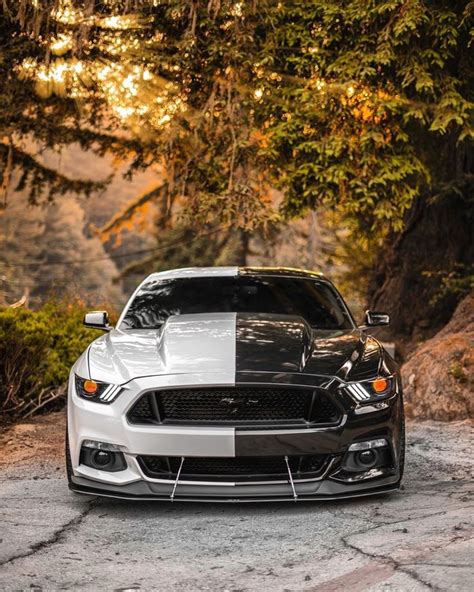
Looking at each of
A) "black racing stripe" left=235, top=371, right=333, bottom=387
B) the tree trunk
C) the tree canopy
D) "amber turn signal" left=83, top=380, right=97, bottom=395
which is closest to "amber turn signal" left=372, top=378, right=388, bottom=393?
"black racing stripe" left=235, top=371, right=333, bottom=387

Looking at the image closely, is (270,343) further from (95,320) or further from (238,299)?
(95,320)

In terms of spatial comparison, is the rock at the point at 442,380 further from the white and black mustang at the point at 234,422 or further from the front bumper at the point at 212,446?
the front bumper at the point at 212,446

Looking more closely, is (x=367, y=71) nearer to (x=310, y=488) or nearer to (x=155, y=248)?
(x=310, y=488)

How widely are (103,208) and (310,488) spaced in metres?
64.1

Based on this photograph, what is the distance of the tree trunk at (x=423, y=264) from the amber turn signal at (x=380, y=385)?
26.5 ft

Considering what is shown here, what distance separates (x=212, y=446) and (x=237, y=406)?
12.5 inches

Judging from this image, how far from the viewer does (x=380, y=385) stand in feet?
19.7

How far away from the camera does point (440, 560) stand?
4617 mm

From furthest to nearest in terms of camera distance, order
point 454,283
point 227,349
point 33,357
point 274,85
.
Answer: point 454,283 → point 274,85 → point 33,357 → point 227,349

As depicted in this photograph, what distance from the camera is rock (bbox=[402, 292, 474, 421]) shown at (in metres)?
9.80

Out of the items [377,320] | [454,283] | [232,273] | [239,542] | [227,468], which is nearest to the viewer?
[239,542]

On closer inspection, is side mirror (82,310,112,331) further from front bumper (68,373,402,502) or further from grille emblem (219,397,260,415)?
grille emblem (219,397,260,415)

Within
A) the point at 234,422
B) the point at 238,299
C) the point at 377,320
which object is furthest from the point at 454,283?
the point at 234,422

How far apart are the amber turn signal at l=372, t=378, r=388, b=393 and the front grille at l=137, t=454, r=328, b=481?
0.56 metres
